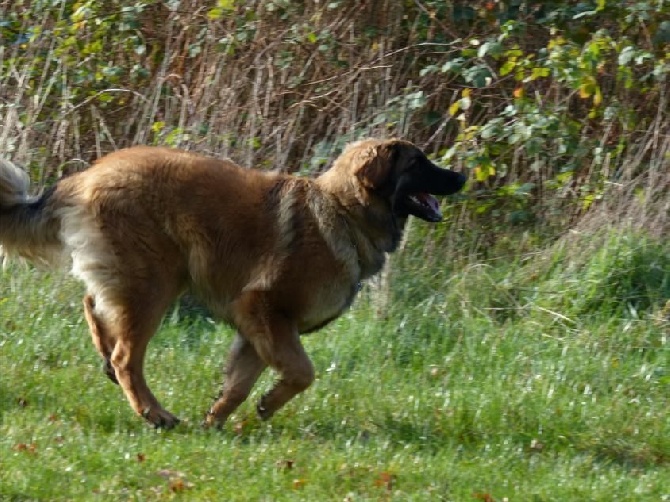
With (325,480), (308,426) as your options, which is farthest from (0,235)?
(325,480)

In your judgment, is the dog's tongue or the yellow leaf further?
the yellow leaf

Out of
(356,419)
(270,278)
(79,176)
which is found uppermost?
(79,176)

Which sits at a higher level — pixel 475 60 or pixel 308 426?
pixel 475 60

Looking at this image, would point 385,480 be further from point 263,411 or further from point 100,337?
point 100,337

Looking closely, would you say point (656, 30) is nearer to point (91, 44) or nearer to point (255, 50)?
point (255, 50)

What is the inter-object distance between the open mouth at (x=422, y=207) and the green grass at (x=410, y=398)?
3.10ft

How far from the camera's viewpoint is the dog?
19.5 ft

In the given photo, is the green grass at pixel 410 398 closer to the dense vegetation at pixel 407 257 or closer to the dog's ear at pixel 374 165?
the dense vegetation at pixel 407 257

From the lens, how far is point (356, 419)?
6.01m

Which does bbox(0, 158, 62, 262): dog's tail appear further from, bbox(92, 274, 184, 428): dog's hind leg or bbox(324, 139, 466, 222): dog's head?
bbox(324, 139, 466, 222): dog's head

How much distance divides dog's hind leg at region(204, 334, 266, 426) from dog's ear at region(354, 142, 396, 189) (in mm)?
1094

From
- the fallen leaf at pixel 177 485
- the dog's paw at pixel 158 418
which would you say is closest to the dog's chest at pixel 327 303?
the dog's paw at pixel 158 418

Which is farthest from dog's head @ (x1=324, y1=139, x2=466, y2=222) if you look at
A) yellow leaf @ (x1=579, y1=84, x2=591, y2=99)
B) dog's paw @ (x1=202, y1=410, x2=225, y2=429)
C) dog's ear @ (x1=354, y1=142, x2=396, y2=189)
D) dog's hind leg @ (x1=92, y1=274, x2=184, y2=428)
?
yellow leaf @ (x1=579, y1=84, x2=591, y2=99)

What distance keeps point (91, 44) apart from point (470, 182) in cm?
341
